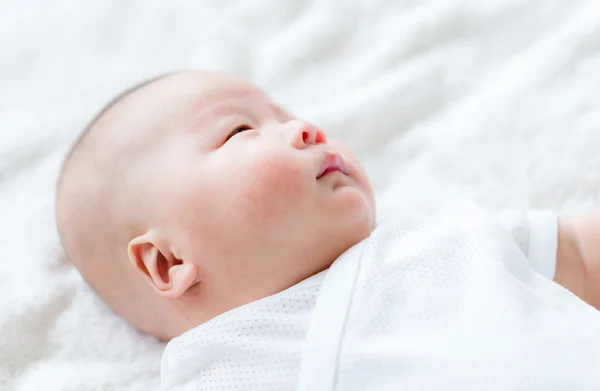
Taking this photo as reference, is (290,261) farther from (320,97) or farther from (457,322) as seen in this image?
(320,97)

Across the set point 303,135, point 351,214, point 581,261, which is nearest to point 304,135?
point 303,135

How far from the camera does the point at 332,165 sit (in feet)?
3.18

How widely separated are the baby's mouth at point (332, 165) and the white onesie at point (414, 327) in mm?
92

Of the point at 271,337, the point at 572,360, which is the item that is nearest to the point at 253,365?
the point at 271,337

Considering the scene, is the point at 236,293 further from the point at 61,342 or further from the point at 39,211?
the point at 39,211

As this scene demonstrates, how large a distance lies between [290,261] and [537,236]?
327 mm

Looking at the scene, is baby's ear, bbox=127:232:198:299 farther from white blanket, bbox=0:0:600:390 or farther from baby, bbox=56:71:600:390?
white blanket, bbox=0:0:600:390

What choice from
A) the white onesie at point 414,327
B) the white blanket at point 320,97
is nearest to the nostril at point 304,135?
the white onesie at point 414,327

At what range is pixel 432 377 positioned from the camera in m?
0.80

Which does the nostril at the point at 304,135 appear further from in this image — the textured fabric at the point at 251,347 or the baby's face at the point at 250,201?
the textured fabric at the point at 251,347

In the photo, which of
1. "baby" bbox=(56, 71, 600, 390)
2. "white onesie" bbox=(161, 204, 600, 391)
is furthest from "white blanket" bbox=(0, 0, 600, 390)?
"white onesie" bbox=(161, 204, 600, 391)

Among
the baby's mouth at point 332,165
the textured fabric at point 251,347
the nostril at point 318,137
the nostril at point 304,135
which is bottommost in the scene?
the textured fabric at point 251,347

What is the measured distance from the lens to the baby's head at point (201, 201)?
0.92 meters

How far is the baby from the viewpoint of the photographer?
824mm
